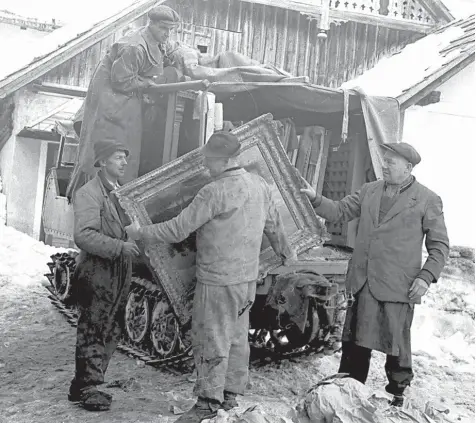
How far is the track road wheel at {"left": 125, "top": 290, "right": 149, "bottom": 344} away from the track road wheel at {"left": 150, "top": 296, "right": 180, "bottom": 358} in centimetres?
18

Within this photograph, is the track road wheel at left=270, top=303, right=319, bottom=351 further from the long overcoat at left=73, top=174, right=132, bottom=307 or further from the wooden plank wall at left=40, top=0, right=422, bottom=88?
the wooden plank wall at left=40, top=0, right=422, bottom=88

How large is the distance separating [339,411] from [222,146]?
75.6 inches

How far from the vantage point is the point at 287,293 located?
19.9 feet

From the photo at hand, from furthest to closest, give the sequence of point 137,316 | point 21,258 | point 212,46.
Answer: point 212,46 → point 21,258 → point 137,316

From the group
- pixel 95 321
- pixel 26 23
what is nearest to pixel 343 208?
pixel 95 321

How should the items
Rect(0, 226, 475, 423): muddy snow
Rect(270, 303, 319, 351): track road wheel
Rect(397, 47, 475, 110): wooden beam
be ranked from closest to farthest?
Rect(0, 226, 475, 423): muddy snow
Rect(270, 303, 319, 351): track road wheel
Rect(397, 47, 475, 110): wooden beam

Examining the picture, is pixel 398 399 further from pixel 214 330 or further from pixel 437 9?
pixel 437 9

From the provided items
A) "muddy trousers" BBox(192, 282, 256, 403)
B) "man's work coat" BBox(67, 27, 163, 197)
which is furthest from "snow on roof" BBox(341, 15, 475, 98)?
"muddy trousers" BBox(192, 282, 256, 403)

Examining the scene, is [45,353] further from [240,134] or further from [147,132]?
[240,134]

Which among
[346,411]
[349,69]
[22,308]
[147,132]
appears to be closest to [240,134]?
[147,132]

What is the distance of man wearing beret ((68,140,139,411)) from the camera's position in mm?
5016

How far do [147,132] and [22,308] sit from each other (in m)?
3.71

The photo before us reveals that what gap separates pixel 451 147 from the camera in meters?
10.9

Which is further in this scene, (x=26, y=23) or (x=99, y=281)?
(x=26, y=23)
